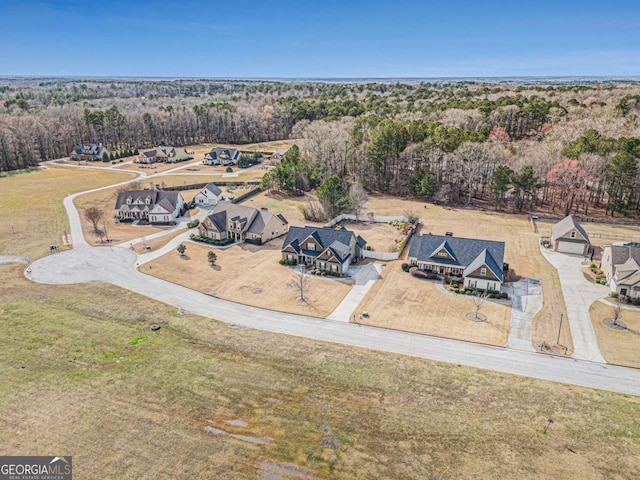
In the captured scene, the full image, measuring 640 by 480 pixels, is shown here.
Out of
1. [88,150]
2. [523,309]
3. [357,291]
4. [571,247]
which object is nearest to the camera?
[523,309]

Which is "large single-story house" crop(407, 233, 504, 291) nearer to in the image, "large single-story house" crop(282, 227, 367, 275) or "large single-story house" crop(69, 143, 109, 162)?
"large single-story house" crop(282, 227, 367, 275)

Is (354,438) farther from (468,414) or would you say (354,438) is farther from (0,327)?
(0,327)

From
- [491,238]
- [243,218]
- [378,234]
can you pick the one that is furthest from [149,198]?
[491,238]

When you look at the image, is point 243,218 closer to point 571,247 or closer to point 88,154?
point 571,247

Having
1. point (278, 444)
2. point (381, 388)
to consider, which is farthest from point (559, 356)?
point (278, 444)

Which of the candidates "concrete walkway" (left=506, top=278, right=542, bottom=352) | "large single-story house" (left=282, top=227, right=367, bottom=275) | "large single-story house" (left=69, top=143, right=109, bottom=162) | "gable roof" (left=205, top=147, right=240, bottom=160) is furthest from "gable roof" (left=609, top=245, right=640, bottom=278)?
"large single-story house" (left=69, top=143, right=109, bottom=162)
